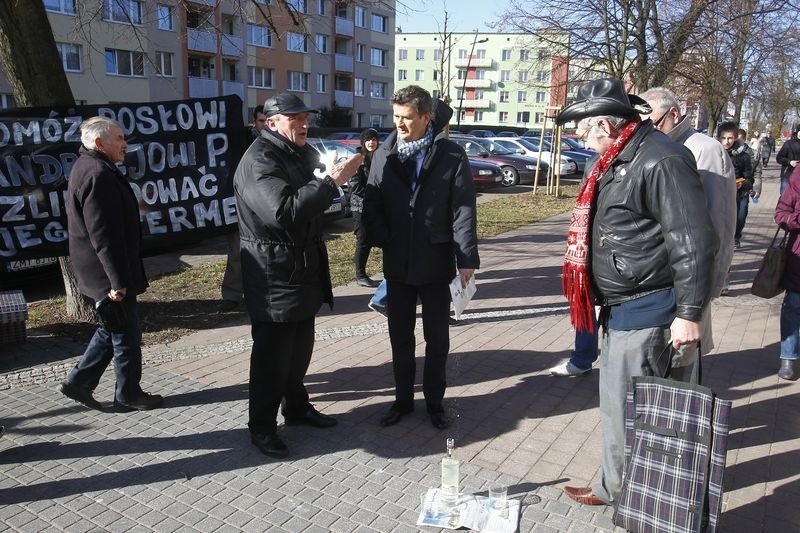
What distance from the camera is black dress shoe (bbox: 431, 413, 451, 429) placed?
4078 mm

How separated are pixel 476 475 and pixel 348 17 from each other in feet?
180

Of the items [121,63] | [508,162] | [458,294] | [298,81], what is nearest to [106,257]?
[458,294]

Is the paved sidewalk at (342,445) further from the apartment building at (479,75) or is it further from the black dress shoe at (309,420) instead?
the apartment building at (479,75)

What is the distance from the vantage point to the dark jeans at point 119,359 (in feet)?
13.7

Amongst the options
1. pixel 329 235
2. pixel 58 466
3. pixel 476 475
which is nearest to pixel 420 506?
pixel 476 475

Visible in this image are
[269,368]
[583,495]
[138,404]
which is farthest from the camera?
[138,404]

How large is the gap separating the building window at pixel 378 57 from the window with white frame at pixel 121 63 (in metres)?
26.0

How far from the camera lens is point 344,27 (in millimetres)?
53625

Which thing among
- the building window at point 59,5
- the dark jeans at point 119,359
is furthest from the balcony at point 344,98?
the dark jeans at point 119,359

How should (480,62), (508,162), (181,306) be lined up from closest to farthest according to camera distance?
(181,306) → (508,162) → (480,62)

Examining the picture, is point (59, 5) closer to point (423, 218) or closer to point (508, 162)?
point (508, 162)

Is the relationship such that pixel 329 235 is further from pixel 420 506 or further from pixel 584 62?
pixel 584 62

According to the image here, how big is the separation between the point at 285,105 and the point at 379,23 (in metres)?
59.0

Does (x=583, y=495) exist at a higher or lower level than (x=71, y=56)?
lower
